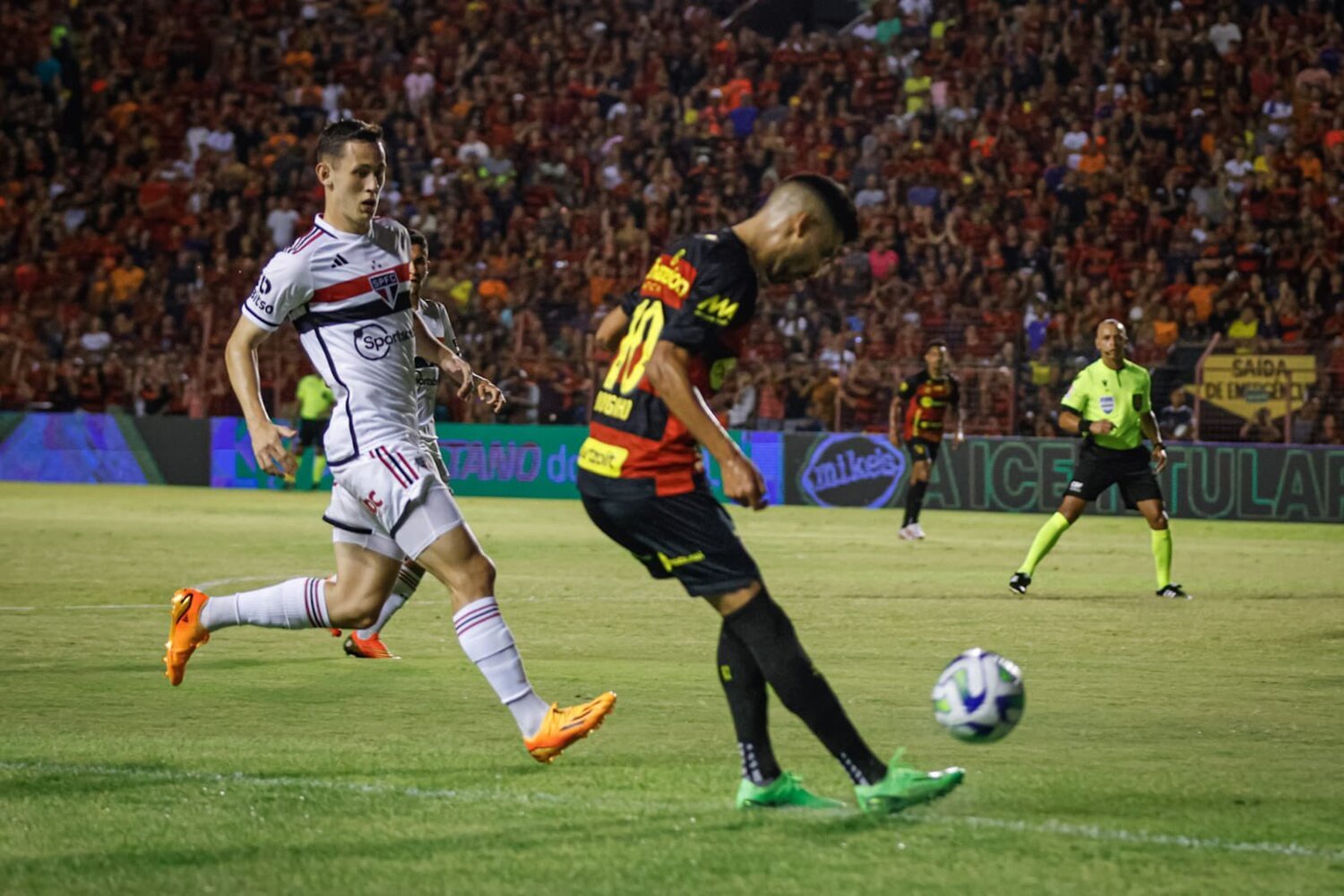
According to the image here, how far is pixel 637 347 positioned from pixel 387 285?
1.69m

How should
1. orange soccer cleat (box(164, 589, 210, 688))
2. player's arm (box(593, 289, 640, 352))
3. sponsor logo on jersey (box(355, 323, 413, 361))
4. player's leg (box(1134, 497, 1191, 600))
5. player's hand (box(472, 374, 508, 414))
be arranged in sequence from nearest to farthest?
player's arm (box(593, 289, 640, 352)) → sponsor logo on jersey (box(355, 323, 413, 361)) → orange soccer cleat (box(164, 589, 210, 688)) → player's hand (box(472, 374, 508, 414)) → player's leg (box(1134, 497, 1191, 600))

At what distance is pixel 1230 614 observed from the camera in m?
13.6

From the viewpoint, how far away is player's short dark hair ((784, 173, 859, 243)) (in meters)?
6.13

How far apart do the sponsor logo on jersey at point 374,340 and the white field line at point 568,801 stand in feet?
5.69

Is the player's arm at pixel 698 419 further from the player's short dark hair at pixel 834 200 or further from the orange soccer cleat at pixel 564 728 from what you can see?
the orange soccer cleat at pixel 564 728

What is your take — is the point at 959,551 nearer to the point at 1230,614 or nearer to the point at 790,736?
the point at 1230,614

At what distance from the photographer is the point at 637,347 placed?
621cm

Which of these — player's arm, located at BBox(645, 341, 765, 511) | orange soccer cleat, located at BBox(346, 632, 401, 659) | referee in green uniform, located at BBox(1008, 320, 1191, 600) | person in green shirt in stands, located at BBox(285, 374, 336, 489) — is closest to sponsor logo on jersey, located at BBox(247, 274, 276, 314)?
player's arm, located at BBox(645, 341, 765, 511)

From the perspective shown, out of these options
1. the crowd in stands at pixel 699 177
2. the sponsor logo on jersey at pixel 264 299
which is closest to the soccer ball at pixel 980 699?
the sponsor logo on jersey at pixel 264 299

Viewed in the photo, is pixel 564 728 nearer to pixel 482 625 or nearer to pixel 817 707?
pixel 482 625

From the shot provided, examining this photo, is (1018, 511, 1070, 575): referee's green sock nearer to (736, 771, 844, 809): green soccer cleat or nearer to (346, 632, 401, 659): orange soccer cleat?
(346, 632, 401, 659): orange soccer cleat

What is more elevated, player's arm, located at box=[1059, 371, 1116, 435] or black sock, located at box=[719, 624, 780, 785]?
player's arm, located at box=[1059, 371, 1116, 435]

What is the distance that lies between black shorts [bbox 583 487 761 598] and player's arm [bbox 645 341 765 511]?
188 millimetres

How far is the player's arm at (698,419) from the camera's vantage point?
5773mm
